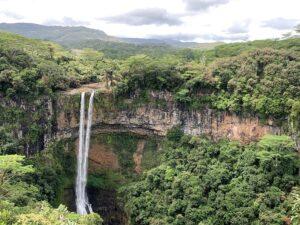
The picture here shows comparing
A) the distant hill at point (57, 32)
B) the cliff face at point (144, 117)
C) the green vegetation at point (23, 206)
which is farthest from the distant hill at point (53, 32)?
the green vegetation at point (23, 206)

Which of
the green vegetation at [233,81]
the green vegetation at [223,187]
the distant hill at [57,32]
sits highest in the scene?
the distant hill at [57,32]

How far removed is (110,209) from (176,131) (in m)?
7.50

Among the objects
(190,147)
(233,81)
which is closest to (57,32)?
(190,147)

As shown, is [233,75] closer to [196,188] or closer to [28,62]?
[196,188]

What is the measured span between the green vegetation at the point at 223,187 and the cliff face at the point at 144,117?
5.90 ft

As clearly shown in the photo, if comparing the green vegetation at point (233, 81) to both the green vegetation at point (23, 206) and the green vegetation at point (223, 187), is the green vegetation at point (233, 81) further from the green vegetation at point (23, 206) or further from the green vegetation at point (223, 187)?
the green vegetation at point (23, 206)

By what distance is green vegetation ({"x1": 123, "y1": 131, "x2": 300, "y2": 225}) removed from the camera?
78.6 feet

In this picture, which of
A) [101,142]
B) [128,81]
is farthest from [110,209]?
[128,81]

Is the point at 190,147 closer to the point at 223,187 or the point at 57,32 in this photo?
the point at 223,187

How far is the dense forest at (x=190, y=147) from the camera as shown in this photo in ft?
80.4

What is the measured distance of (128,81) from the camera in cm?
3238

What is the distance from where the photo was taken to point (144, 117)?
32875 millimetres

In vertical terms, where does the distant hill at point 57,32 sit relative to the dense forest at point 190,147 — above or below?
above

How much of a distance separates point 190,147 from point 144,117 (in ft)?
14.8
